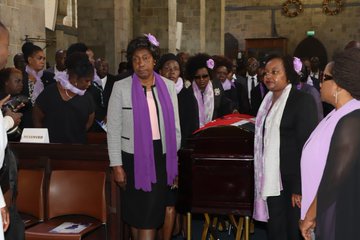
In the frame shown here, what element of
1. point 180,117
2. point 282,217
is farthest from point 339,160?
point 180,117

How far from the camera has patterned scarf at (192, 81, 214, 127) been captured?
529 cm

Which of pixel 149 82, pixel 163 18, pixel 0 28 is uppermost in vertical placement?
pixel 163 18

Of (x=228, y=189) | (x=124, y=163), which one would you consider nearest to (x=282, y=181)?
(x=228, y=189)

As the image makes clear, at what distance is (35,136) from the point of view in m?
4.03

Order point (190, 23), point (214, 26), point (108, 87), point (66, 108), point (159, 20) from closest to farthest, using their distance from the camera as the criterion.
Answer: point (66, 108), point (108, 87), point (159, 20), point (190, 23), point (214, 26)

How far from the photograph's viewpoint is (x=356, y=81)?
Result: 2.34m

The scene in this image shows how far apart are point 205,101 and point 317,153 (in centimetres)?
288

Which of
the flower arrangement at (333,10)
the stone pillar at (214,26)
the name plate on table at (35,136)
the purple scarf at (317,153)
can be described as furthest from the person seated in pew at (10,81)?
the flower arrangement at (333,10)

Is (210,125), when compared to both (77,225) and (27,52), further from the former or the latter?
(27,52)

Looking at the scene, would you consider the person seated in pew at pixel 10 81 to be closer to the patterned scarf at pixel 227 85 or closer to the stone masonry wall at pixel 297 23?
the patterned scarf at pixel 227 85

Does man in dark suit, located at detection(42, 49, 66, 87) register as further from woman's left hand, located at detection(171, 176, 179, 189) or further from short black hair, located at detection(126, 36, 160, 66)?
woman's left hand, located at detection(171, 176, 179, 189)

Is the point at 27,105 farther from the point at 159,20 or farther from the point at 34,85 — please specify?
the point at 159,20

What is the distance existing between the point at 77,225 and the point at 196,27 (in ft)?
→ 40.7

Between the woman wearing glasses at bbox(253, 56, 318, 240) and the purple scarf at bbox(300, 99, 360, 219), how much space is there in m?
0.77
